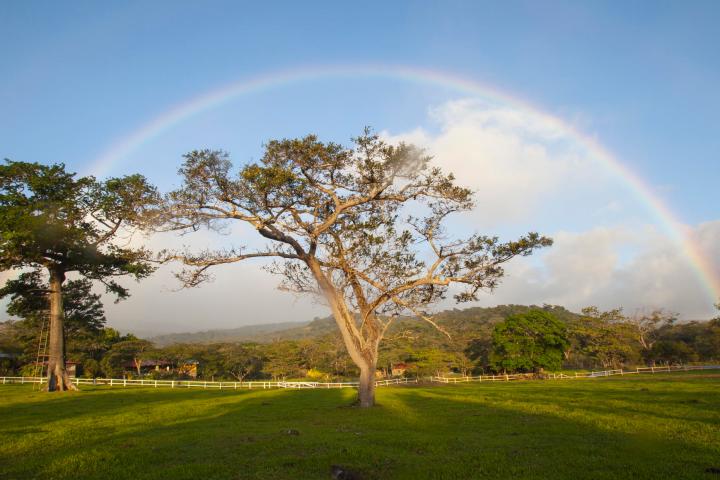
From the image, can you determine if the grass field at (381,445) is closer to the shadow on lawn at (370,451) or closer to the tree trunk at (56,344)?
the shadow on lawn at (370,451)

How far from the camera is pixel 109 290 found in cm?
3600

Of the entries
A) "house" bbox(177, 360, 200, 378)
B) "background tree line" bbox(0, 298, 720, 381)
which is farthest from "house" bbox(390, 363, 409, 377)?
"house" bbox(177, 360, 200, 378)

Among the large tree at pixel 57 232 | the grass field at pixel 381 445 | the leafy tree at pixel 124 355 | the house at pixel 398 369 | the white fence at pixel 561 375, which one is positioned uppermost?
the large tree at pixel 57 232

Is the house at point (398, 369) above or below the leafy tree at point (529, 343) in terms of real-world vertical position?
below

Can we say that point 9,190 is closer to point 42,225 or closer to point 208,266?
point 42,225

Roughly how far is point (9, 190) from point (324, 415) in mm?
29511

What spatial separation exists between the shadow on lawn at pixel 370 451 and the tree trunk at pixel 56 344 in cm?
2273

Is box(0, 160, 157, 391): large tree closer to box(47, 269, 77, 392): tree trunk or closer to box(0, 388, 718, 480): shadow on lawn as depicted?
box(47, 269, 77, 392): tree trunk

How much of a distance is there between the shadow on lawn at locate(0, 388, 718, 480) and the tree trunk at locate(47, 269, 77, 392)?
2273 centimetres

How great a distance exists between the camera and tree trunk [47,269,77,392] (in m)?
33.3

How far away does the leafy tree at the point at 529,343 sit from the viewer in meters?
60.9

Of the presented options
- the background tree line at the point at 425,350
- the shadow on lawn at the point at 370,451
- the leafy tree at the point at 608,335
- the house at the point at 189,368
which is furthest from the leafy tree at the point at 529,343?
the house at the point at 189,368

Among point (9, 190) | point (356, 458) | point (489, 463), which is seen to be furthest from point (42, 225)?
point (489, 463)

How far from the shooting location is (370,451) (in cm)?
923
